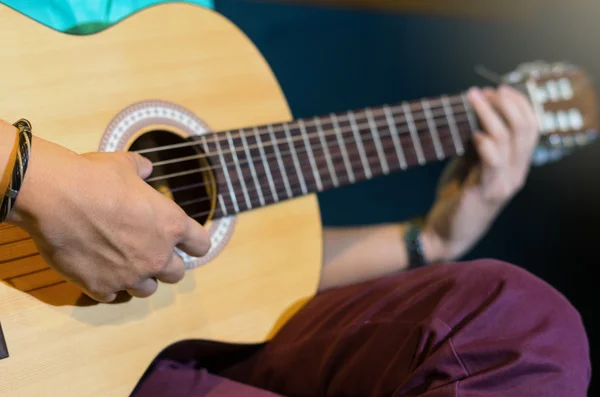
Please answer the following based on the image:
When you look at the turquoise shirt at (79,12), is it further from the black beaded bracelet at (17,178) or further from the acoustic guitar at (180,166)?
the black beaded bracelet at (17,178)

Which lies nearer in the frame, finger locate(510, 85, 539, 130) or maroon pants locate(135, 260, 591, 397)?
maroon pants locate(135, 260, 591, 397)

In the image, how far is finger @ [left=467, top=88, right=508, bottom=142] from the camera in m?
1.12

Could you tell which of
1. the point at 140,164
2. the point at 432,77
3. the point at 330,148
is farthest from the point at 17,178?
the point at 432,77

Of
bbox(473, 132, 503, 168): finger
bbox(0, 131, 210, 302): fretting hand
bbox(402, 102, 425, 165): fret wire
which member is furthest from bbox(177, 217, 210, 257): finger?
bbox(473, 132, 503, 168): finger

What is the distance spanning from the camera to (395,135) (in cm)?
105

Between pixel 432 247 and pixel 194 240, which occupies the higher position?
pixel 194 240

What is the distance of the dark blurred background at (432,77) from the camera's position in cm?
154

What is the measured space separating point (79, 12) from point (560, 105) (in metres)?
0.85

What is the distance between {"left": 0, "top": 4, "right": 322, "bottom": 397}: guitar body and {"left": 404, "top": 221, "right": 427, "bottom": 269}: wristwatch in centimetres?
28

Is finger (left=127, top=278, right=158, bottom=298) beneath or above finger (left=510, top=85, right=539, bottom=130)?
beneath

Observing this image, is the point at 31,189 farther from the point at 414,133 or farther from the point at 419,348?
the point at 414,133

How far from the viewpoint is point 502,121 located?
115cm

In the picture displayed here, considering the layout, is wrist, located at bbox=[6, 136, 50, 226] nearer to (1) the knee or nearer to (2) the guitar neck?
(2) the guitar neck

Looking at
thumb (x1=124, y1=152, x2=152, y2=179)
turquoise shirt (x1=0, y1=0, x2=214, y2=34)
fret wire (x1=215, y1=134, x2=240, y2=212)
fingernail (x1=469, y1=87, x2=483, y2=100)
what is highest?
turquoise shirt (x1=0, y1=0, x2=214, y2=34)
